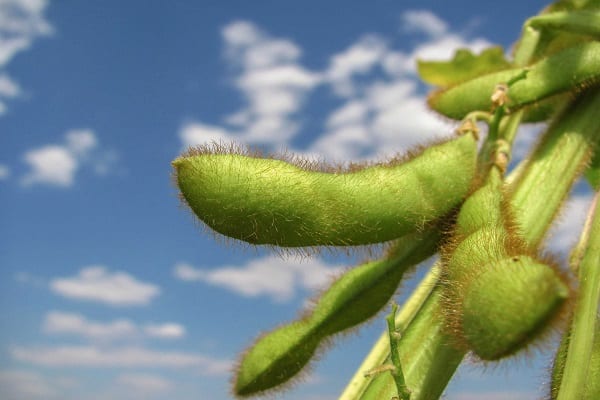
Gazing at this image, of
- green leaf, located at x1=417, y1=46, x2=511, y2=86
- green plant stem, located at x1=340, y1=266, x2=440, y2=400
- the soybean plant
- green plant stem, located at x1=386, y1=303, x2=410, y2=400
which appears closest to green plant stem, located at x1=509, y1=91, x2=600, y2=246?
the soybean plant

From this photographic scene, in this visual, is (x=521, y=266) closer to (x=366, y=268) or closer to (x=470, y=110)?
(x=366, y=268)

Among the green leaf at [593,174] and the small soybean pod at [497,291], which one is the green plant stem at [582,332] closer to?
the small soybean pod at [497,291]

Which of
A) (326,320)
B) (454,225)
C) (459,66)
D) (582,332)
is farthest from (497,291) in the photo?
(459,66)

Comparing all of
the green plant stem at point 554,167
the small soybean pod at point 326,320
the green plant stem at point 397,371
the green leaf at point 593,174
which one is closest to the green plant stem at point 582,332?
the green plant stem at point 554,167

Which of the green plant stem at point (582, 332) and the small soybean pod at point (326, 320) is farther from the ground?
the small soybean pod at point (326, 320)

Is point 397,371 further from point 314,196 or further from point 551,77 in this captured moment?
point 551,77

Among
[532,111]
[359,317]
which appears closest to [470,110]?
[532,111]

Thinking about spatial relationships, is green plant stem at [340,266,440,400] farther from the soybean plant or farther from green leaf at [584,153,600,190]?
green leaf at [584,153,600,190]
